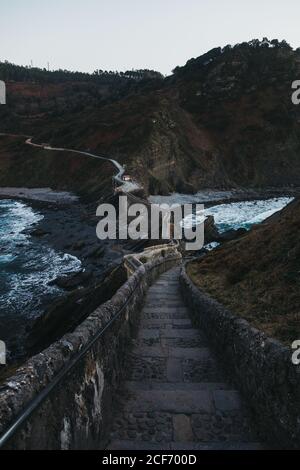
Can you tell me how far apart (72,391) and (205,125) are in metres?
112

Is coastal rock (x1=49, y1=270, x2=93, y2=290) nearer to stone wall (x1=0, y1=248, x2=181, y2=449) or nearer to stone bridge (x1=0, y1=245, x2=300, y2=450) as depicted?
stone bridge (x1=0, y1=245, x2=300, y2=450)

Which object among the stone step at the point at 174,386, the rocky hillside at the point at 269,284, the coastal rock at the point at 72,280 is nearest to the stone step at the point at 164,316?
the rocky hillside at the point at 269,284

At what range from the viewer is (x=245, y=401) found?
777cm

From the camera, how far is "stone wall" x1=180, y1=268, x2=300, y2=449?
19.8 ft

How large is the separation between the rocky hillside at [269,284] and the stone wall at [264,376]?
46 cm

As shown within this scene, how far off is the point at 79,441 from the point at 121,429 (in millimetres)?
1488

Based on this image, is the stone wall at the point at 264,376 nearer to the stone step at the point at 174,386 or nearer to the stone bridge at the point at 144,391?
the stone bridge at the point at 144,391

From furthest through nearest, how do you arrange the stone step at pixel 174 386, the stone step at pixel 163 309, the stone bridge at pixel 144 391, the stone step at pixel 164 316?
the stone step at pixel 163 309
the stone step at pixel 164 316
the stone step at pixel 174 386
the stone bridge at pixel 144 391

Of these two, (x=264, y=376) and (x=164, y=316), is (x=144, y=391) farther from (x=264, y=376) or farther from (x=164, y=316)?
(x=164, y=316)

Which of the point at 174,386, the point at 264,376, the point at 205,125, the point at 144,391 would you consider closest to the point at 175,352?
the point at 174,386

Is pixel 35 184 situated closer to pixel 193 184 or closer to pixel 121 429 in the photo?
pixel 193 184

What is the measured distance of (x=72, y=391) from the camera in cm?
593

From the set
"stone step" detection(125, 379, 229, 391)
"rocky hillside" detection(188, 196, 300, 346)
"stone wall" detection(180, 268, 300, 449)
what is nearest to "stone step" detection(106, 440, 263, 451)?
"stone wall" detection(180, 268, 300, 449)

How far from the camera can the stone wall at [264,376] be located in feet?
19.8
